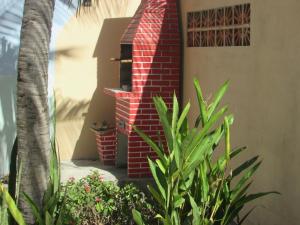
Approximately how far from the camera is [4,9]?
9938 mm

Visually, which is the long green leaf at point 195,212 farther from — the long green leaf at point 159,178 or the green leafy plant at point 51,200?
the green leafy plant at point 51,200

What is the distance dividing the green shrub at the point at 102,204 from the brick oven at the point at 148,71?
2.90m

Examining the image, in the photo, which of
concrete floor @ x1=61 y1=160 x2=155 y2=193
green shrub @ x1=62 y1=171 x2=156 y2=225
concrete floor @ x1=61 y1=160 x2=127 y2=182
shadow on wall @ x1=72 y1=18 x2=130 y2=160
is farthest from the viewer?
shadow on wall @ x1=72 y1=18 x2=130 y2=160

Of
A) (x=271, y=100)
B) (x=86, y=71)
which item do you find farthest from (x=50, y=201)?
(x=86, y=71)

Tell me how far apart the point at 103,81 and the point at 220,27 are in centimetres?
322

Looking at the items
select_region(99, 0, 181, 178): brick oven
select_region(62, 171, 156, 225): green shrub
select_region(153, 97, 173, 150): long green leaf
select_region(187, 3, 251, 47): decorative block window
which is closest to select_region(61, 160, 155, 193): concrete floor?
select_region(99, 0, 181, 178): brick oven

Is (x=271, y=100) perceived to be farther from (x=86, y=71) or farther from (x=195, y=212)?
(x=86, y=71)

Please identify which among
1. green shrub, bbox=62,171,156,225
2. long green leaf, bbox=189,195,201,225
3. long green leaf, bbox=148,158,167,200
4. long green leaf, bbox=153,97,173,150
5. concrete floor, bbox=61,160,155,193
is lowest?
concrete floor, bbox=61,160,155,193

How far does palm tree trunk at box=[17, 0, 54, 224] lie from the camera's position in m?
4.86

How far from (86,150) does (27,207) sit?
5838 millimetres

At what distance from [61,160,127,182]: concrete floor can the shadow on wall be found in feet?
1.00

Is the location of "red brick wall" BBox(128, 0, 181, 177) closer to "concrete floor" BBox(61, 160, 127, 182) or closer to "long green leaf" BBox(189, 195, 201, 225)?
"concrete floor" BBox(61, 160, 127, 182)

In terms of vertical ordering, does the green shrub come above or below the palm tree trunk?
below

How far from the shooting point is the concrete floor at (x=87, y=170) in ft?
30.9
